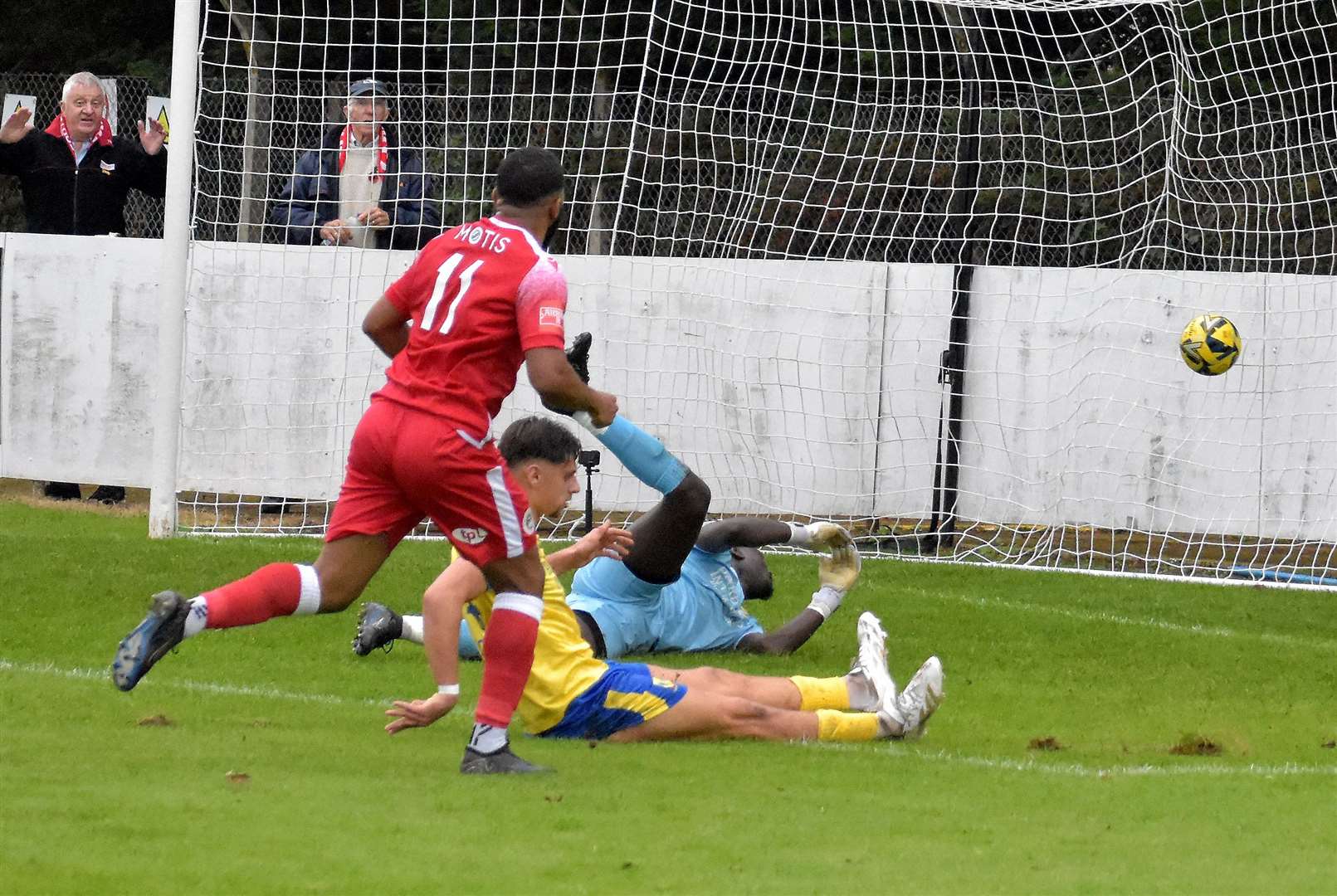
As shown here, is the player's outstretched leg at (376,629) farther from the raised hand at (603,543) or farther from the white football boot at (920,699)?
the white football boot at (920,699)

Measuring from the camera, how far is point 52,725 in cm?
634

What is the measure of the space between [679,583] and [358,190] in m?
5.78

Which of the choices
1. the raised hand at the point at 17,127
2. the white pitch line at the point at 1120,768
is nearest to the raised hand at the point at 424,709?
the white pitch line at the point at 1120,768

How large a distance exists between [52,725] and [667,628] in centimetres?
298

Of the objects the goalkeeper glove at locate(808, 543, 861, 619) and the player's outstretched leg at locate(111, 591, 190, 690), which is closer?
the player's outstretched leg at locate(111, 591, 190, 690)

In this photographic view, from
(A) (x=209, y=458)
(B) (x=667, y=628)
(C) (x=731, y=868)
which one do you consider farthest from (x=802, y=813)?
(A) (x=209, y=458)

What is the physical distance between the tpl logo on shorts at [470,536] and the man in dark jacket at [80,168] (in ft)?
29.5

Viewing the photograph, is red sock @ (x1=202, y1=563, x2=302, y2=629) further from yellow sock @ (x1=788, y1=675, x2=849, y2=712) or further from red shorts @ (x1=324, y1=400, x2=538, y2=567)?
yellow sock @ (x1=788, y1=675, x2=849, y2=712)

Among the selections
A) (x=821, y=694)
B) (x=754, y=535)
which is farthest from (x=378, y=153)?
(x=821, y=694)

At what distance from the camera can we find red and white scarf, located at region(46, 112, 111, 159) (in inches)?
556

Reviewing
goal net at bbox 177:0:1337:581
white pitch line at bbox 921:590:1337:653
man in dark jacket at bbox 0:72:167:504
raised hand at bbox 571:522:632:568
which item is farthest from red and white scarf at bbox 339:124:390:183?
raised hand at bbox 571:522:632:568

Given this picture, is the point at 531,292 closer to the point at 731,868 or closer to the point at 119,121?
the point at 731,868

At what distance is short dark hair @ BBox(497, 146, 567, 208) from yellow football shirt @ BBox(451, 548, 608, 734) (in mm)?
1152

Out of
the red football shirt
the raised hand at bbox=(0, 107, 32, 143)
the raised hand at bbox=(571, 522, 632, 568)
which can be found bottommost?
the raised hand at bbox=(571, 522, 632, 568)
